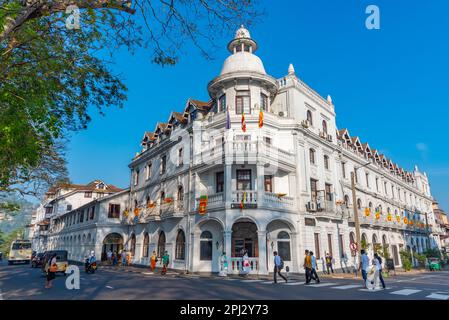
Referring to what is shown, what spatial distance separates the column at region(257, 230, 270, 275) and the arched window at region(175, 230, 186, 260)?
6.98m

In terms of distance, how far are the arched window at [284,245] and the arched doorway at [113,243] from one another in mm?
21693

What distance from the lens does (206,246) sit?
23922mm

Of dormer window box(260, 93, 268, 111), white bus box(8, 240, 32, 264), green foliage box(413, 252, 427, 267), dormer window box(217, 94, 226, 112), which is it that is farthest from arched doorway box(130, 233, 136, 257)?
green foliage box(413, 252, 427, 267)

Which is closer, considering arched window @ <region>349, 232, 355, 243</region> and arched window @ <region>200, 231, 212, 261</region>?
arched window @ <region>200, 231, 212, 261</region>

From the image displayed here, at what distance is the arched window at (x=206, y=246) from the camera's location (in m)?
23.7

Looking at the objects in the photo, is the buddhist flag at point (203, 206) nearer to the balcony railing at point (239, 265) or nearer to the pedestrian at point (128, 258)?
the balcony railing at point (239, 265)

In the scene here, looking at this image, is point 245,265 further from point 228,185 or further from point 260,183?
point 260,183

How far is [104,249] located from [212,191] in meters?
19.9

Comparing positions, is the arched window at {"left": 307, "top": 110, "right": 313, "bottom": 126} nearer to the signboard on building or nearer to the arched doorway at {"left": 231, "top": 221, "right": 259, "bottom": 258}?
the signboard on building

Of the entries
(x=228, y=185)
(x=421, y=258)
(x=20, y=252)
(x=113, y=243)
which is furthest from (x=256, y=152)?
(x=20, y=252)

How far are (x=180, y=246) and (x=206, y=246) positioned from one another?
10.0 feet

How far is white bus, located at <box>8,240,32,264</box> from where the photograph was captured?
139ft

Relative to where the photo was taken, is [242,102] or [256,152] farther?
[242,102]
